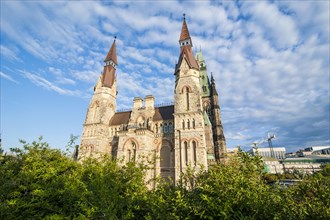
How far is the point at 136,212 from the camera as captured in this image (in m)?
6.49

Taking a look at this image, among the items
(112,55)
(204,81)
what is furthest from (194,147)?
(112,55)

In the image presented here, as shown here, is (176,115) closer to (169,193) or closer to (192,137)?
(192,137)

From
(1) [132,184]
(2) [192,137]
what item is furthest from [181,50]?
(1) [132,184]

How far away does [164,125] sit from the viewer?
3359cm

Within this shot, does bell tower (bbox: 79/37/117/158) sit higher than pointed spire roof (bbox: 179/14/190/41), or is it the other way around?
pointed spire roof (bbox: 179/14/190/41)

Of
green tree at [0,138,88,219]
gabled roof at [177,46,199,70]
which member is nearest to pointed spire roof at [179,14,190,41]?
gabled roof at [177,46,199,70]

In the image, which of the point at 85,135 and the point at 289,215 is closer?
the point at 289,215

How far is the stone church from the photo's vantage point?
1094 inches

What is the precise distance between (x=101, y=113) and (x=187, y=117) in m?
18.5

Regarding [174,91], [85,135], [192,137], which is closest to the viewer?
[192,137]

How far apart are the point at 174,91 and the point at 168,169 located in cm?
1350

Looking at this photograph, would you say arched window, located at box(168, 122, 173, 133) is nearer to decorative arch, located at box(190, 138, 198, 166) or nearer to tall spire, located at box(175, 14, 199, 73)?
decorative arch, located at box(190, 138, 198, 166)

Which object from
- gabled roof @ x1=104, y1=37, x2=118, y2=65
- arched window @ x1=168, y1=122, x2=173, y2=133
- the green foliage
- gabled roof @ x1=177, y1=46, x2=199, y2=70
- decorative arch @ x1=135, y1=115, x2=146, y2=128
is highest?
gabled roof @ x1=104, y1=37, x2=118, y2=65

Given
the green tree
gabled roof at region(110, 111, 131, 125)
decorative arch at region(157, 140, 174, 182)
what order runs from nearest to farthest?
the green tree, decorative arch at region(157, 140, 174, 182), gabled roof at region(110, 111, 131, 125)
